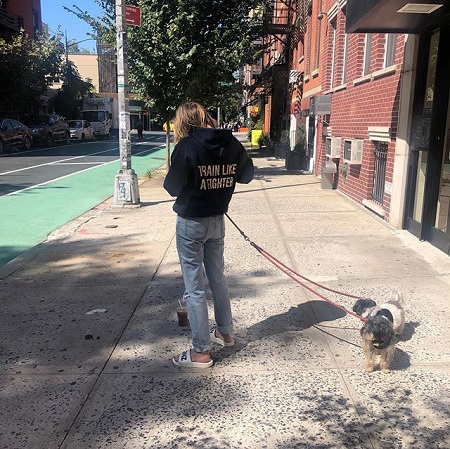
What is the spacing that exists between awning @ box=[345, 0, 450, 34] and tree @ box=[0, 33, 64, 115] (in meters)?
25.8

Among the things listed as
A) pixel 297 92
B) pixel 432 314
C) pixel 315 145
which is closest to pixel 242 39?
pixel 315 145

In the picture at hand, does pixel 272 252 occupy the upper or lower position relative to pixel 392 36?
lower

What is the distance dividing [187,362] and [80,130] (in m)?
34.4

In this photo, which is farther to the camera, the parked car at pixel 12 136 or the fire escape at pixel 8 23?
the fire escape at pixel 8 23

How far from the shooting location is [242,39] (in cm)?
1388

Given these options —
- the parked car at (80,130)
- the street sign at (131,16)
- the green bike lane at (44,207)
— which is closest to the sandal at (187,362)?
the green bike lane at (44,207)

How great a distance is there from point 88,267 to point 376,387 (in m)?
3.83

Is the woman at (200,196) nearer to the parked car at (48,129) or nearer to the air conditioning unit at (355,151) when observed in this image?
the air conditioning unit at (355,151)

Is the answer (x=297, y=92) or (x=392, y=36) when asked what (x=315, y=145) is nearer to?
(x=297, y=92)

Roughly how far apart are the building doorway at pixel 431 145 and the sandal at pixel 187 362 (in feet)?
12.8

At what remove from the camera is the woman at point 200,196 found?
10.5 ft

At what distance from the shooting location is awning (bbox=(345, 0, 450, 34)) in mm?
5633

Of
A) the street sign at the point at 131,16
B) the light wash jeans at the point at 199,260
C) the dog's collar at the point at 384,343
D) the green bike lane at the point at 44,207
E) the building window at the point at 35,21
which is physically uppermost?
the building window at the point at 35,21

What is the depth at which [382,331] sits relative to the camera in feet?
10.5
